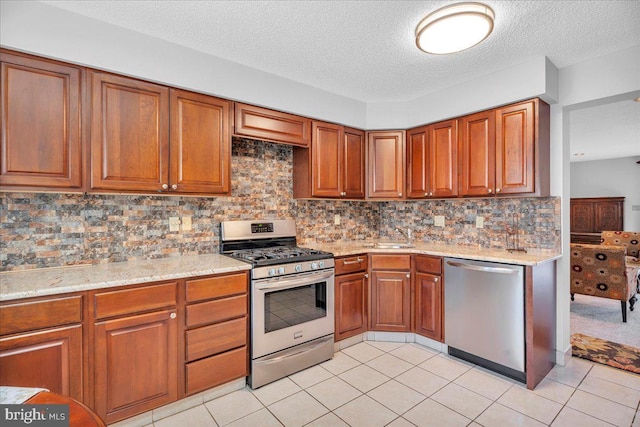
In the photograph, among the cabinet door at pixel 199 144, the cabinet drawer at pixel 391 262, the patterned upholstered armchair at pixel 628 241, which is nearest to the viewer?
the cabinet door at pixel 199 144

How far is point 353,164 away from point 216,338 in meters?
2.22

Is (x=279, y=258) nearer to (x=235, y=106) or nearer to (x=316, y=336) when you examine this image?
(x=316, y=336)

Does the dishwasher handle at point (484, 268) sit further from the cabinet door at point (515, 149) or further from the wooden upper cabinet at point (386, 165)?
the wooden upper cabinet at point (386, 165)

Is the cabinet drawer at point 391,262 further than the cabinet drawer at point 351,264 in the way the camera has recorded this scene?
Yes

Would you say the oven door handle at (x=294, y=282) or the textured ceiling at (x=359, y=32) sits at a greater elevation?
the textured ceiling at (x=359, y=32)

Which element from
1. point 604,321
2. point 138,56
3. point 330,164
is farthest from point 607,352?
point 138,56

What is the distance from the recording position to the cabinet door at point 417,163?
343 centimetres

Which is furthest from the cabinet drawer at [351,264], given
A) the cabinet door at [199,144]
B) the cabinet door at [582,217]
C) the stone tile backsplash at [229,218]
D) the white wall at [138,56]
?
the cabinet door at [582,217]

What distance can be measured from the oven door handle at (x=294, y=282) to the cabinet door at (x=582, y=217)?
8.10m

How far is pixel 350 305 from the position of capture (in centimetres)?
310

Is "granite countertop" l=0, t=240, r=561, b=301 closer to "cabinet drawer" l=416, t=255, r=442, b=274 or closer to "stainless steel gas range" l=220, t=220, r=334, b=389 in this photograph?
"cabinet drawer" l=416, t=255, r=442, b=274

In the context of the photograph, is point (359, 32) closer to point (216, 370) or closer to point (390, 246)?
point (390, 246)

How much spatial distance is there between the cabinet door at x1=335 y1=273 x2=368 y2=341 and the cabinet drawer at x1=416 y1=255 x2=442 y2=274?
535 millimetres

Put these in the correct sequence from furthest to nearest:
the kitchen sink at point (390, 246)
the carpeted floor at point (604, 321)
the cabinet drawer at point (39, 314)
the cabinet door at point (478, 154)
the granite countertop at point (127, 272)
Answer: the kitchen sink at point (390, 246) < the carpeted floor at point (604, 321) < the cabinet door at point (478, 154) < the granite countertop at point (127, 272) < the cabinet drawer at point (39, 314)
